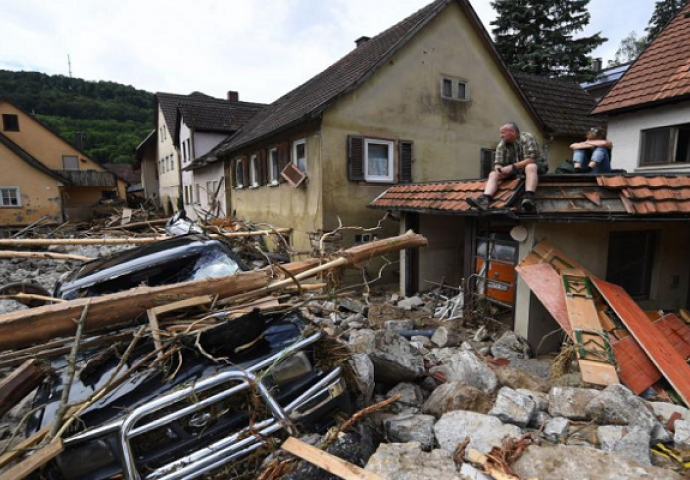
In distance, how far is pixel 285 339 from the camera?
291 centimetres

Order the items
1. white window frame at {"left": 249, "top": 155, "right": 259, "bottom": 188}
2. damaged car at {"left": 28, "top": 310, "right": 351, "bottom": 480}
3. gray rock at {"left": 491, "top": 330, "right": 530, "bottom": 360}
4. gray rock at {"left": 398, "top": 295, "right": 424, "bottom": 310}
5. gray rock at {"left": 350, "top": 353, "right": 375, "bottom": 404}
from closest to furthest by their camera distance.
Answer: damaged car at {"left": 28, "top": 310, "right": 351, "bottom": 480}
gray rock at {"left": 350, "top": 353, "right": 375, "bottom": 404}
gray rock at {"left": 491, "top": 330, "right": 530, "bottom": 360}
gray rock at {"left": 398, "top": 295, "right": 424, "bottom": 310}
white window frame at {"left": 249, "top": 155, "right": 259, "bottom": 188}

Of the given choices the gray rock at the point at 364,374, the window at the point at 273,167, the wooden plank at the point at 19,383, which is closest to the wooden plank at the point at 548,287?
the gray rock at the point at 364,374

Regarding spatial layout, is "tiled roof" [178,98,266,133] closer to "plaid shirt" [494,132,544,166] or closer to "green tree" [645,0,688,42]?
"plaid shirt" [494,132,544,166]

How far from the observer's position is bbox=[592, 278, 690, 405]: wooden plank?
4363 millimetres

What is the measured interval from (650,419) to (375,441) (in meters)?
2.68

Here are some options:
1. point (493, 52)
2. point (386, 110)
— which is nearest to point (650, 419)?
point (386, 110)

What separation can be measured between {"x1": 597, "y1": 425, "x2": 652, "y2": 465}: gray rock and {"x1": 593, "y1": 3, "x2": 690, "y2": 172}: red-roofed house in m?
8.73

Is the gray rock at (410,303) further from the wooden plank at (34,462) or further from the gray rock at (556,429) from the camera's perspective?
the wooden plank at (34,462)

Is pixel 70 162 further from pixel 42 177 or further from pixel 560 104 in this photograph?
pixel 560 104

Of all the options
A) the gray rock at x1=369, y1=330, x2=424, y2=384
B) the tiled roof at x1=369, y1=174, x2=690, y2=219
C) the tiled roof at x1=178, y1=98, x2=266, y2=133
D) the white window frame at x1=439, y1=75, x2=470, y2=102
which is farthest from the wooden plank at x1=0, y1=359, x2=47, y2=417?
the tiled roof at x1=178, y1=98, x2=266, y2=133

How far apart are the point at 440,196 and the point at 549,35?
23.3 metres

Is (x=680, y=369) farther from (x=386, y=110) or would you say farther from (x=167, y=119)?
(x=167, y=119)

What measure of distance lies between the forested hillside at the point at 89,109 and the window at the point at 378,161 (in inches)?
2383

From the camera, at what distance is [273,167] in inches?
468
